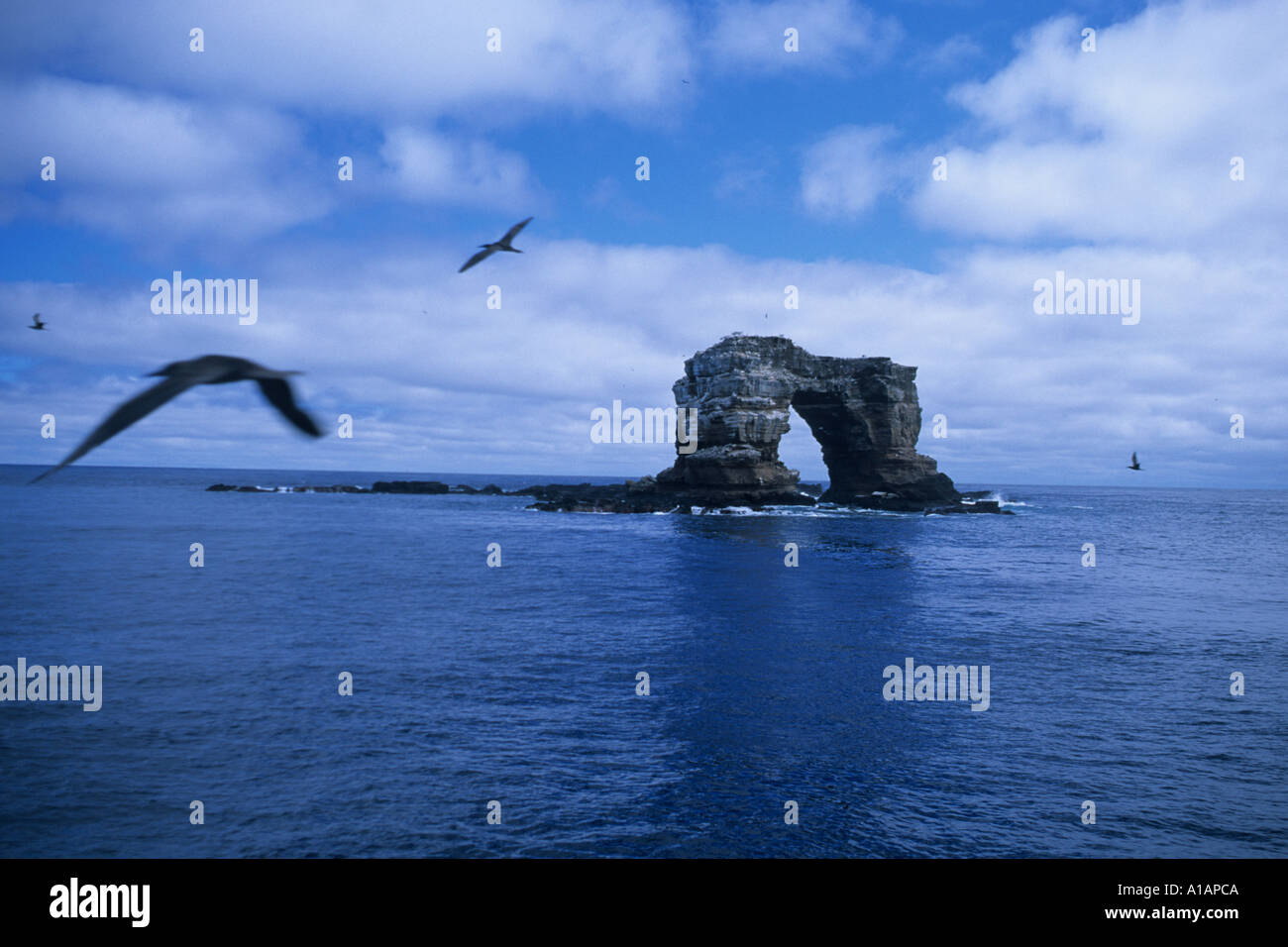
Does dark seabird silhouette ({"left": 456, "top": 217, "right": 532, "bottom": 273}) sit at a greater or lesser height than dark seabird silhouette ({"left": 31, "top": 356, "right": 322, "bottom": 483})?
greater

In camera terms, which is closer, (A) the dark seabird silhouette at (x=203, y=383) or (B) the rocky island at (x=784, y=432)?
(A) the dark seabird silhouette at (x=203, y=383)

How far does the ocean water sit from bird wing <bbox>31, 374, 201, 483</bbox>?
7764 mm

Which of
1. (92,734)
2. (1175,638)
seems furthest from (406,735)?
(1175,638)

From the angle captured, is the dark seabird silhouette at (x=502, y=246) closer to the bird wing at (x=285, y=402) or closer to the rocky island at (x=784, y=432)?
the bird wing at (x=285, y=402)

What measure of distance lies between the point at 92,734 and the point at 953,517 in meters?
76.3

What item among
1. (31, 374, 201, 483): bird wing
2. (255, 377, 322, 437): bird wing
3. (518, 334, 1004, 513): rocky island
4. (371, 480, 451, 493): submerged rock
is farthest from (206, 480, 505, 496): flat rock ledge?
(255, 377, 322, 437): bird wing

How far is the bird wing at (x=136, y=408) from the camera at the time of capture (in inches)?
121

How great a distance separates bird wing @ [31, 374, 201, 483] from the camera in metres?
3.08

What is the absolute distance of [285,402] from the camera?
3594 millimetres

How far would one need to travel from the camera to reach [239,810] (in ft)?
35.1

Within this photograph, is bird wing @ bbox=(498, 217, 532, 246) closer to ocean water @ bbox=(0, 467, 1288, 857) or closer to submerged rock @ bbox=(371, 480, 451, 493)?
ocean water @ bbox=(0, 467, 1288, 857)

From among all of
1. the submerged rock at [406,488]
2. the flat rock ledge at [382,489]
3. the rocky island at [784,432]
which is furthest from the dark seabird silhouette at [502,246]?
the submerged rock at [406,488]

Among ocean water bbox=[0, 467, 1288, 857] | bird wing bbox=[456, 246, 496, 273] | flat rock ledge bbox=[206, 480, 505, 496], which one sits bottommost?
ocean water bbox=[0, 467, 1288, 857]
